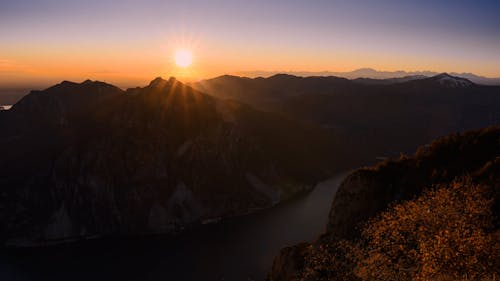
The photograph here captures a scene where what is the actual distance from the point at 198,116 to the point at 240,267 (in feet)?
298

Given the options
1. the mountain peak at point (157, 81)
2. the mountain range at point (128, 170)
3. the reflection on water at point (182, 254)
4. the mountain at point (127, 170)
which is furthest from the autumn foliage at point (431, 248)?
the mountain peak at point (157, 81)

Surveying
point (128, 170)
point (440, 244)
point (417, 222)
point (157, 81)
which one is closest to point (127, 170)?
point (128, 170)

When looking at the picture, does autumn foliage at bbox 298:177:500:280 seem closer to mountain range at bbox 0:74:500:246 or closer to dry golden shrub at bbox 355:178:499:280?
dry golden shrub at bbox 355:178:499:280

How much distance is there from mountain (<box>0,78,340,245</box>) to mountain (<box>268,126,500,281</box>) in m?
105

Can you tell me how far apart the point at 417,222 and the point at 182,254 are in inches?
3817

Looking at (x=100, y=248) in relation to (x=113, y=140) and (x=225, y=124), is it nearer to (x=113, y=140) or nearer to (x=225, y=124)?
(x=113, y=140)

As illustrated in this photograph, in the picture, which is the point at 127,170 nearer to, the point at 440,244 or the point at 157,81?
the point at 157,81

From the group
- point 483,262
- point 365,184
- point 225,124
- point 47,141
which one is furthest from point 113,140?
point 483,262

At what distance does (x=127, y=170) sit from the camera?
541 feet

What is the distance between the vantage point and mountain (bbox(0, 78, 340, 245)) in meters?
154

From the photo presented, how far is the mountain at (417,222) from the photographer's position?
28.8 metres

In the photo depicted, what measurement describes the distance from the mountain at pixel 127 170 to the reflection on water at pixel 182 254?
1270cm

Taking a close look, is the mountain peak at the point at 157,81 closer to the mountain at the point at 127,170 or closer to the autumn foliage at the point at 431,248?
the mountain at the point at 127,170

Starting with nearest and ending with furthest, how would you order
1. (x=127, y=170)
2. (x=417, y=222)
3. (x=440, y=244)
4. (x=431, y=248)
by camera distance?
(x=440, y=244) → (x=431, y=248) → (x=417, y=222) → (x=127, y=170)
